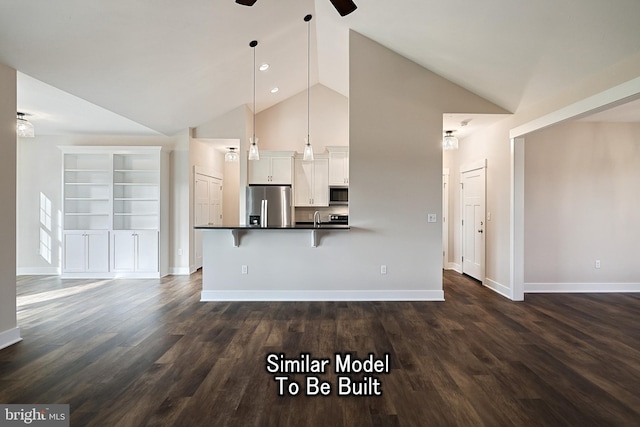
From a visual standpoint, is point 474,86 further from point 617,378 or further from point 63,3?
point 63,3

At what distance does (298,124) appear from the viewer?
6.80 m

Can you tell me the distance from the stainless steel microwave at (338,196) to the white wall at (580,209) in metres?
3.17

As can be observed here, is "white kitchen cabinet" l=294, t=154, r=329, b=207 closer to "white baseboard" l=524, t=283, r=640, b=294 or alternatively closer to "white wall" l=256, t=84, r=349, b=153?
"white wall" l=256, t=84, r=349, b=153

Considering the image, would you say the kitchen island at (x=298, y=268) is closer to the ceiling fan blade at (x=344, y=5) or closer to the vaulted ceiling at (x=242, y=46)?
the vaulted ceiling at (x=242, y=46)

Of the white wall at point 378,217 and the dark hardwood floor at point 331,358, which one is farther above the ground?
the white wall at point 378,217

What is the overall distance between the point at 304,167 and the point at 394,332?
4041 mm

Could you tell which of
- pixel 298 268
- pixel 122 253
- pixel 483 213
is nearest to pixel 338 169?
pixel 298 268

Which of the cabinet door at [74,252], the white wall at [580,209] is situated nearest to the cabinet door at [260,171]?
the cabinet door at [74,252]

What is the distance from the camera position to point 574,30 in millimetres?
2773

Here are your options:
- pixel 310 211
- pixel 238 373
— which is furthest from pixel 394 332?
pixel 310 211

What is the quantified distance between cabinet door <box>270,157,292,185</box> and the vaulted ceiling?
149cm

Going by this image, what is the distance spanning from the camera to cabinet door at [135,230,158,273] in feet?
18.9

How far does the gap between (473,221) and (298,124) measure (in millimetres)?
4041

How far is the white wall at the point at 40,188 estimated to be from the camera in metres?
5.99
